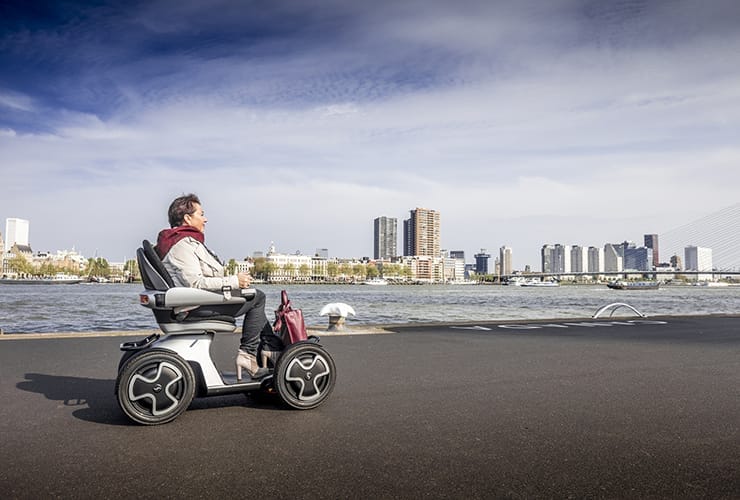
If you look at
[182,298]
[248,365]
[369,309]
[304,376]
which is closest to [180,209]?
[182,298]

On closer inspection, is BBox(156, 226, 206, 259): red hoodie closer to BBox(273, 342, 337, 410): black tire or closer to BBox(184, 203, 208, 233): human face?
BBox(184, 203, 208, 233): human face

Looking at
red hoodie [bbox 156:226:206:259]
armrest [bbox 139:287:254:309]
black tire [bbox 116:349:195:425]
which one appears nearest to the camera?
black tire [bbox 116:349:195:425]

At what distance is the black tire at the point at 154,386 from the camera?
436cm

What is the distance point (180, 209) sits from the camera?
5.00m

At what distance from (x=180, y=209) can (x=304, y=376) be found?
1.74m

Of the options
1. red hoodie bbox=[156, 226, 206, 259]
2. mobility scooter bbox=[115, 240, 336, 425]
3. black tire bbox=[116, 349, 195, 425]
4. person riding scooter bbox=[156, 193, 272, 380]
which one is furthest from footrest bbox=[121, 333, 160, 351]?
red hoodie bbox=[156, 226, 206, 259]

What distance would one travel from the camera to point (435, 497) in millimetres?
3006

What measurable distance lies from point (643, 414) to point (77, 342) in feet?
29.8

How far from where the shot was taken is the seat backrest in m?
4.61

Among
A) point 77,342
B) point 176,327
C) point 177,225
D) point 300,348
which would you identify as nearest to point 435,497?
point 300,348

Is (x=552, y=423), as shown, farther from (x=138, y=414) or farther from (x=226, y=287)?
(x=138, y=414)

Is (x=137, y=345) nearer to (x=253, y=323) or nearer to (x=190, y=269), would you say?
(x=190, y=269)

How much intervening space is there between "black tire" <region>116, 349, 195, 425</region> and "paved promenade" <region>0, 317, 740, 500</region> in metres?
0.12

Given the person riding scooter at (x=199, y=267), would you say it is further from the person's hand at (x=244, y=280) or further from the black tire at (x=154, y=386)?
the black tire at (x=154, y=386)
